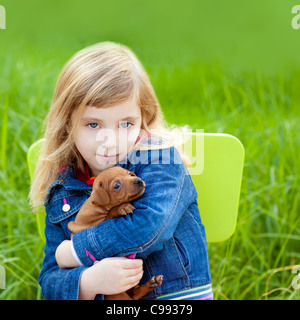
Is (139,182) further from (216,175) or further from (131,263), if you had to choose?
(216,175)

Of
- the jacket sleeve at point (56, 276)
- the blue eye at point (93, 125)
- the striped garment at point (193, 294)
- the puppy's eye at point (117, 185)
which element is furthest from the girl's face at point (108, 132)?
the striped garment at point (193, 294)

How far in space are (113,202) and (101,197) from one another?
0.11 ft

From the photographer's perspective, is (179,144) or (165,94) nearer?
(179,144)

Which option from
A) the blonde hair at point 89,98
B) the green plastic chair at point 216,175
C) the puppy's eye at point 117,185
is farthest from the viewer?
the green plastic chair at point 216,175

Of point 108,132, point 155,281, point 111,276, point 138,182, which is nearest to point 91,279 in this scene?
point 111,276

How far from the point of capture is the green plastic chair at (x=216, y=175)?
1533 millimetres

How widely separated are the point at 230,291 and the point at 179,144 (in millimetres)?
895

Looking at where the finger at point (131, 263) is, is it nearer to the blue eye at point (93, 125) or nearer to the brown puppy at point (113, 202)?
the brown puppy at point (113, 202)

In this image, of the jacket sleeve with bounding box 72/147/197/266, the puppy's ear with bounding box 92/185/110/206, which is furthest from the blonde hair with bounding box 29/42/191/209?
the puppy's ear with bounding box 92/185/110/206

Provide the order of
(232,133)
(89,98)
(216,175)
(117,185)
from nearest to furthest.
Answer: (117,185)
(89,98)
(216,175)
(232,133)

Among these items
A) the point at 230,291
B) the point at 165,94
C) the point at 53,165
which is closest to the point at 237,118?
the point at 165,94

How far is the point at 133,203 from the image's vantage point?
124 cm
